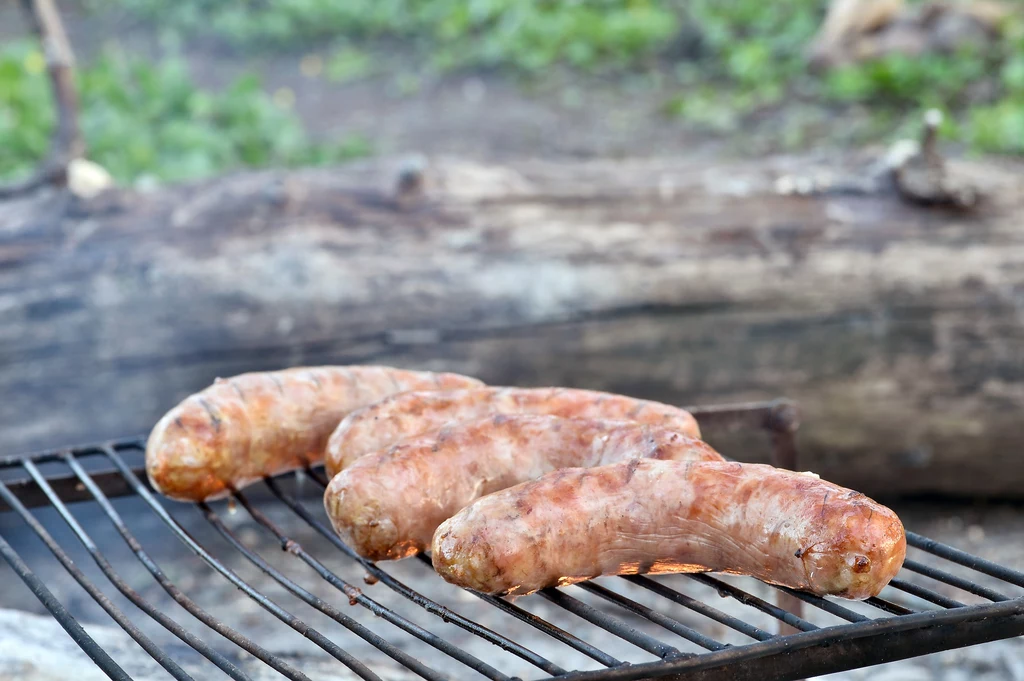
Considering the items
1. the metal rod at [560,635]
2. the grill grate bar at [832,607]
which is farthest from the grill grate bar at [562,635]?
the grill grate bar at [832,607]

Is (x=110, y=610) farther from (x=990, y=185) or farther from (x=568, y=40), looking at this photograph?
(x=568, y=40)

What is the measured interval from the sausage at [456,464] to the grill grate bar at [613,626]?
0.26m

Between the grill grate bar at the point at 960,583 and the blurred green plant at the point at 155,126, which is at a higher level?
the blurred green plant at the point at 155,126

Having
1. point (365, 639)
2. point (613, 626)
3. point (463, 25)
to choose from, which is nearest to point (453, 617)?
point (365, 639)

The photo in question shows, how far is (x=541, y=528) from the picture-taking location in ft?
5.43

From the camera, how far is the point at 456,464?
1869 millimetres

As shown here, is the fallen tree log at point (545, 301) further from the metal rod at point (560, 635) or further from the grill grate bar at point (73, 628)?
the metal rod at point (560, 635)

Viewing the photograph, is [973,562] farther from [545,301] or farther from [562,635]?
[545,301]

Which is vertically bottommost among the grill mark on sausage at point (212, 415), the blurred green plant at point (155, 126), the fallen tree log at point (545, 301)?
the fallen tree log at point (545, 301)

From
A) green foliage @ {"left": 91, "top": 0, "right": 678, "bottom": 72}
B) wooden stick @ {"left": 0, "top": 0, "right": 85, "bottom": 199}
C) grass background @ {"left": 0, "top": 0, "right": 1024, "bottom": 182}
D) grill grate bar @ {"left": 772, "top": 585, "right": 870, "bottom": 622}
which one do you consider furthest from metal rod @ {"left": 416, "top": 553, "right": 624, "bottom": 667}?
green foliage @ {"left": 91, "top": 0, "right": 678, "bottom": 72}

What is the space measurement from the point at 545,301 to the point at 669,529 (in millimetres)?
1938

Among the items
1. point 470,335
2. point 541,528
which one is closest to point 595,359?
point 470,335

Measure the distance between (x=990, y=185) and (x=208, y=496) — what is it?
10.3 feet

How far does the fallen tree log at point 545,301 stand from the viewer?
3473mm
